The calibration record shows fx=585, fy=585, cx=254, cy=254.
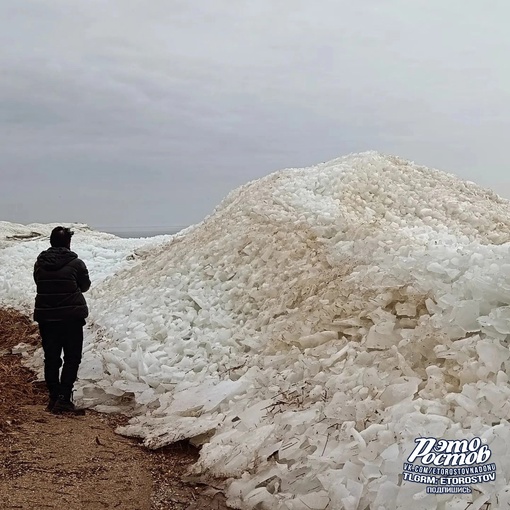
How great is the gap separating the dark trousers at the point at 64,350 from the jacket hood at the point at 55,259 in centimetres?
50

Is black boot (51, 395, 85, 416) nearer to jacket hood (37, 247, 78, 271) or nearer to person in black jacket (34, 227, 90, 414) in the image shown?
person in black jacket (34, 227, 90, 414)

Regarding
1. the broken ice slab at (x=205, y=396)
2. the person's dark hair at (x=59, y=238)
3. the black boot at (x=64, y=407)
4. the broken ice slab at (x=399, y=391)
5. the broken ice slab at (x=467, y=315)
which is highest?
the person's dark hair at (x=59, y=238)

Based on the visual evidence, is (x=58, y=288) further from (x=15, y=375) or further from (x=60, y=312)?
(x=15, y=375)

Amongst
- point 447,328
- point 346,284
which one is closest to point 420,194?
point 346,284

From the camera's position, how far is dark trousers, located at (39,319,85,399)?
5.18m

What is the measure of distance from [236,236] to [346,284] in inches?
103

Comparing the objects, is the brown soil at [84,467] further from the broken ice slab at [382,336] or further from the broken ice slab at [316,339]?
the broken ice slab at [382,336]

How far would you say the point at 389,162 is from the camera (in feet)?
33.9

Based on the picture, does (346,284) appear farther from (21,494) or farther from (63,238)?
(21,494)

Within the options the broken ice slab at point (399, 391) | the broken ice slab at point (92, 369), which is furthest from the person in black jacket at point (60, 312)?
the broken ice slab at point (399, 391)

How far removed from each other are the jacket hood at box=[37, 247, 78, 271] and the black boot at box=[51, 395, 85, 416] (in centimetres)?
115

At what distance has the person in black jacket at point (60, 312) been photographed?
202 inches

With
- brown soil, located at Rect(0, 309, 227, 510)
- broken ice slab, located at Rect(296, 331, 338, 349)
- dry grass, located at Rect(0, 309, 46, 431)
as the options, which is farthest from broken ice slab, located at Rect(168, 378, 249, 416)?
dry grass, located at Rect(0, 309, 46, 431)

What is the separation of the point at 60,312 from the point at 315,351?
7.36ft
